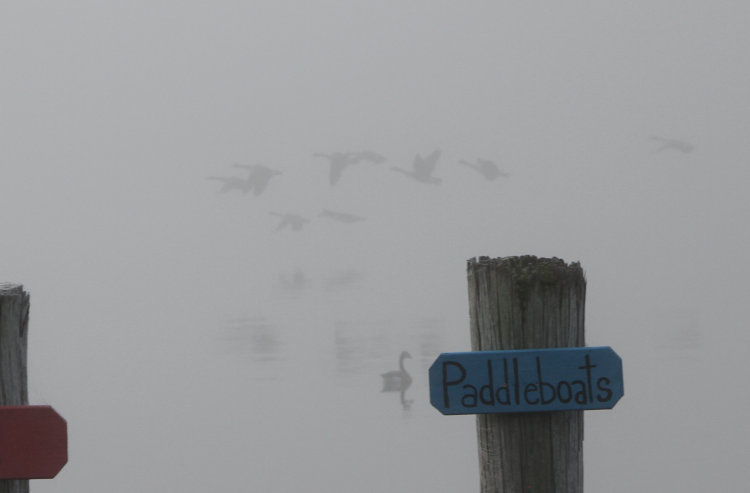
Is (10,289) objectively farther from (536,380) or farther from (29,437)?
(536,380)

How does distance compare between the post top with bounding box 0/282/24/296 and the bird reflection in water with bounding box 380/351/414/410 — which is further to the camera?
the bird reflection in water with bounding box 380/351/414/410

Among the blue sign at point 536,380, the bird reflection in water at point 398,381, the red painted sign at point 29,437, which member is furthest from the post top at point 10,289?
the bird reflection in water at point 398,381

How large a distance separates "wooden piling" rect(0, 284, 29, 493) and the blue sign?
61 centimetres

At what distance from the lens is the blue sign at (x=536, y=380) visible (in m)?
1.39

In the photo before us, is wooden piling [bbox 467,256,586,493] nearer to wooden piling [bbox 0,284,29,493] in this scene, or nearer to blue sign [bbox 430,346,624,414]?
blue sign [bbox 430,346,624,414]

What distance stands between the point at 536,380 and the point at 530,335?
63 millimetres

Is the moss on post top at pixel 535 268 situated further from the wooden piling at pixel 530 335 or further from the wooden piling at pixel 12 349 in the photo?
the wooden piling at pixel 12 349

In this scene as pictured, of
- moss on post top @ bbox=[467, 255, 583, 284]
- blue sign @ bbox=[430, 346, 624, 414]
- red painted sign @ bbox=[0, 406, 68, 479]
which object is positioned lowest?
red painted sign @ bbox=[0, 406, 68, 479]

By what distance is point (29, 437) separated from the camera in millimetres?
1382

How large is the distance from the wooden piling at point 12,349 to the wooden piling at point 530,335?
665 millimetres

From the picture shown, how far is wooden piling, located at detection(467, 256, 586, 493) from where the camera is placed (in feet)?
4.61

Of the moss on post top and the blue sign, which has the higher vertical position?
the moss on post top

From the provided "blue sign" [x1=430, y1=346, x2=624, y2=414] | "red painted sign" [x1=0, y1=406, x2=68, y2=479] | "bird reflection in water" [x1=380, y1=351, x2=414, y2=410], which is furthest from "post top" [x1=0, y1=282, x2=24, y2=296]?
"bird reflection in water" [x1=380, y1=351, x2=414, y2=410]

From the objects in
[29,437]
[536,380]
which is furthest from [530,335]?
[29,437]
